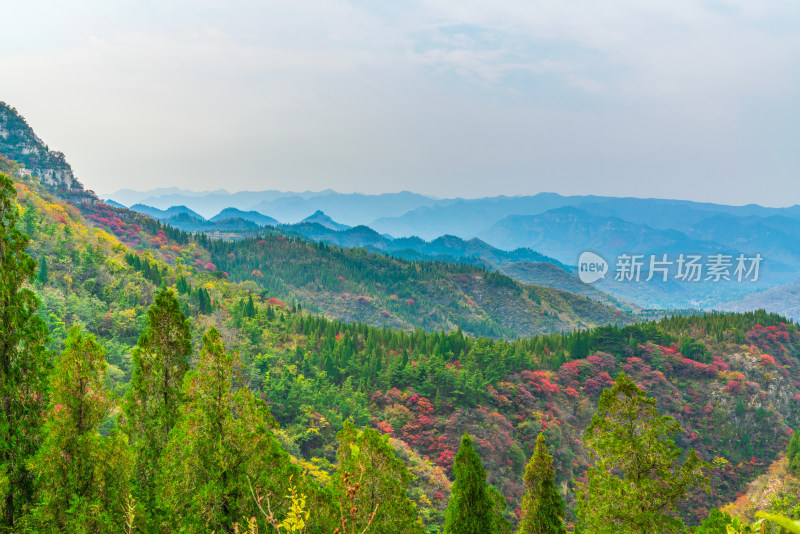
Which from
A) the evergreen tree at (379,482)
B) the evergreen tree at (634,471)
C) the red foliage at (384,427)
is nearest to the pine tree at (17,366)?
the evergreen tree at (379,482)

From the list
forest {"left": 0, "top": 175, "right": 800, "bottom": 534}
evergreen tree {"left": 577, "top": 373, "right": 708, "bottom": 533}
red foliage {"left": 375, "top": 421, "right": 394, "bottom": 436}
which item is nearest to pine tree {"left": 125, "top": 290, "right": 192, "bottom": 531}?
forest {"left": 0, "top": 175, "right": 800, "bottom": 534}

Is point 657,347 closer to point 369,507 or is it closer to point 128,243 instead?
point 369,507

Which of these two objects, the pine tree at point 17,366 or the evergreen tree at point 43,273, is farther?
the evergreen tree at point 43,273

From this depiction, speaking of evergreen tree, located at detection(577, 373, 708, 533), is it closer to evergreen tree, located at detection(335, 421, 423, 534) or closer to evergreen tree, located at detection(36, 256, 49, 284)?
evergreen tree, located at detection(335, 421, 423, 534)

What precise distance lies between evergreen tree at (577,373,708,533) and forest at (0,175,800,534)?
0.18 ft

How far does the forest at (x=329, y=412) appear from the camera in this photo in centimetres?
1127

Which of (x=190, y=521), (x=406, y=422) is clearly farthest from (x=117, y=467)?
(x=406, y=422)

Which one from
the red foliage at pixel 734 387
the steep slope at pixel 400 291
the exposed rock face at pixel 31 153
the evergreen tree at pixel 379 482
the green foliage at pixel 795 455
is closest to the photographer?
the evergreen tree at pixel 379 482

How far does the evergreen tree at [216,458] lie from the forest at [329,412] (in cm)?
5

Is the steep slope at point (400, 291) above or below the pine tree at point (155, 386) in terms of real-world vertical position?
below

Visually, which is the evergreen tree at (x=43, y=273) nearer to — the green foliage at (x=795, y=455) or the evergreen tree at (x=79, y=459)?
the evergreen tree at (x=79, y=459)

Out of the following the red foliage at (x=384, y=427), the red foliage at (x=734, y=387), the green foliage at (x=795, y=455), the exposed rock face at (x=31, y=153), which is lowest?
the red foliage at (x=384, y=427)

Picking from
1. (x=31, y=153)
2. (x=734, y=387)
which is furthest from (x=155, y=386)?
(x=31, y=153)

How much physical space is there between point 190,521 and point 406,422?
38786mm
